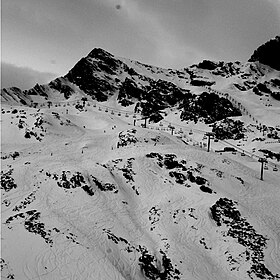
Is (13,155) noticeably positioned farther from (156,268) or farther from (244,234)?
Result: (244,234)

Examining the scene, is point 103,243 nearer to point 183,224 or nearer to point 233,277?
point 183,224

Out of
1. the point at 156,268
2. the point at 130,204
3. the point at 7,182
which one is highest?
the point at 7,182

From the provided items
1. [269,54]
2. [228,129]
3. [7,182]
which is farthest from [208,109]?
[269,54]

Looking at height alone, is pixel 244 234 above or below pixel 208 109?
below

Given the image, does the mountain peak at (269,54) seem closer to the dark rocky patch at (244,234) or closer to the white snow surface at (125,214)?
the white snow surface at (125,214)

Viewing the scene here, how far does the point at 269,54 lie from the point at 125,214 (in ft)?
398

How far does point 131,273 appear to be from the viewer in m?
20.1

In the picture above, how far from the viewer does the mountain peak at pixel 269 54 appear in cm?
12477

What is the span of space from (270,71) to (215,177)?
3968 inches

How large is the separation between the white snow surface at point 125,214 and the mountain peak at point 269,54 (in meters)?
97.0

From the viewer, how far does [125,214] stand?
2677 centimetres

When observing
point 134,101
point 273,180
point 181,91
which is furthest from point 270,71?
point 273,180

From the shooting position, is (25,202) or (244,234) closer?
(244,234)

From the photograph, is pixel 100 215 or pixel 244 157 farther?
pixel 244 157
